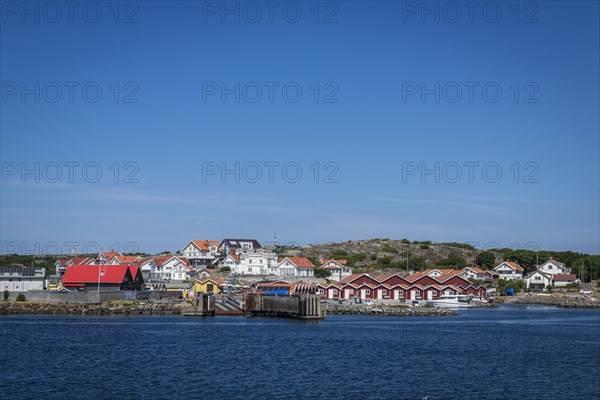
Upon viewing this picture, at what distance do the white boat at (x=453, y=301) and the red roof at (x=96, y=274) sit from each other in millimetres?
35935

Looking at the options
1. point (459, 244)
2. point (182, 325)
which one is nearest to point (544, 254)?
point (459, 244)

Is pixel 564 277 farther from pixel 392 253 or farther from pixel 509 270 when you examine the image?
pixel 392 253

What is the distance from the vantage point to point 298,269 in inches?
4343

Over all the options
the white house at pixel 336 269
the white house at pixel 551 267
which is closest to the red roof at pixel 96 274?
the white house at pixel 336 269

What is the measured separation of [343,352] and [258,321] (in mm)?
23800

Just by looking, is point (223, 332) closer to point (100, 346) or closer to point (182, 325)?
point (182, 325)

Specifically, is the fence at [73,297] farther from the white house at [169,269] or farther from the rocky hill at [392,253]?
the rocky hill at [392,253]

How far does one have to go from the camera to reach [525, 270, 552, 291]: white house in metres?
118

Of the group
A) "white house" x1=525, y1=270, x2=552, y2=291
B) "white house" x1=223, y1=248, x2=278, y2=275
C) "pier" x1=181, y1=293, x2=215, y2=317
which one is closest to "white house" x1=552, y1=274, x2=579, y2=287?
"white house" x1=525, y1=270, x2=552, y2=291

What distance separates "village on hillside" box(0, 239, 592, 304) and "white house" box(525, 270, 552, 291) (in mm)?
16

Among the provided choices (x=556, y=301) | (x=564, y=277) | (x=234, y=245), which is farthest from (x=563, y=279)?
(x=234, y=245)

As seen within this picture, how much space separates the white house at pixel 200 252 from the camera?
431 ft

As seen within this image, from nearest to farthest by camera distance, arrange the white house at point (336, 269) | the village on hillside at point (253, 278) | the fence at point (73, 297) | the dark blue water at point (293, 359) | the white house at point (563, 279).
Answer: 1. the dark blue water at point (293, 359)
2. the fence at point (73, 297)
3. the village on hillside at point (253, 278)
4. the white house at point (336, 269)
5. the white house at point (563, 279)

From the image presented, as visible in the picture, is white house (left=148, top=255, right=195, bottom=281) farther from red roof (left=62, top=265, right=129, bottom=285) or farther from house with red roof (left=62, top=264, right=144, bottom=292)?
red roof (left=62, top=265, right=129, bottom=285)
